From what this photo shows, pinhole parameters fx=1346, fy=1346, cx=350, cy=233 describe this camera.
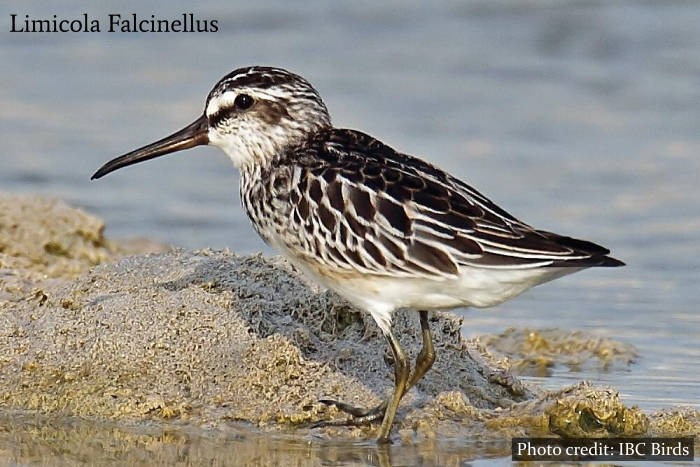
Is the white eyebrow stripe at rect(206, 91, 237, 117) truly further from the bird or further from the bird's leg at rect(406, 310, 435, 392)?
the bird's leg at rect(406, 310, 435, 392)

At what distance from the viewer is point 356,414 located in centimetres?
681

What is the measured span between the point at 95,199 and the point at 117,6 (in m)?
5.85

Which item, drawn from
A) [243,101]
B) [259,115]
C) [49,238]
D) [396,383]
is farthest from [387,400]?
[49,238]

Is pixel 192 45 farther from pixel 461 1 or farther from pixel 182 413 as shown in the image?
pixel 182 413

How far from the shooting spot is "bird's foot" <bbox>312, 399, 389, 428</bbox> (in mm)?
6746

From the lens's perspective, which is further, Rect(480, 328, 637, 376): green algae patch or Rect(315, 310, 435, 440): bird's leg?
Rect(480, 328, 637, 376): green algae patch

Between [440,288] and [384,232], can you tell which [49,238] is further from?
[440,288]

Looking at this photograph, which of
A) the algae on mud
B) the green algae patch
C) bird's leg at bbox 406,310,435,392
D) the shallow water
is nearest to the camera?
the algae on mud

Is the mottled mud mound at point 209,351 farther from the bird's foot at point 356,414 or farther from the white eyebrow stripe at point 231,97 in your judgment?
the white eyebrow stripe at point 231,97

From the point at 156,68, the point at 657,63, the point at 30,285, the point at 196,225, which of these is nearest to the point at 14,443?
the point at 30,285

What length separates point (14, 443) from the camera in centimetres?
647

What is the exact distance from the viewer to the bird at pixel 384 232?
6.30m

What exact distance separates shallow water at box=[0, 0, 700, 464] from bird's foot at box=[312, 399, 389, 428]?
1719mm

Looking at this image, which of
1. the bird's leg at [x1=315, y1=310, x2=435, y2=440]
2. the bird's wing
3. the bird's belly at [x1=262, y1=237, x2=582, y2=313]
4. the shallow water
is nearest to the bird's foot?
the bird's leg at [x1=315, y1=310, x2=435, y2=440]
